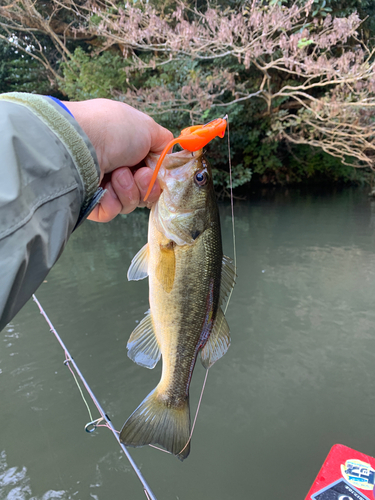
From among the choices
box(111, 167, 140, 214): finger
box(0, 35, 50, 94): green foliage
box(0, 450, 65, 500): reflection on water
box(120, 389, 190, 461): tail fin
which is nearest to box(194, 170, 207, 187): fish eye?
box(111, 167, 140, 214): finger

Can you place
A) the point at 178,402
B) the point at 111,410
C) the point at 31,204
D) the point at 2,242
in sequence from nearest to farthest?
the point at 2,242
the point at 31,204
the point at 178,402
the point at 111,410

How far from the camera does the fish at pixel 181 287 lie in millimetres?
1491

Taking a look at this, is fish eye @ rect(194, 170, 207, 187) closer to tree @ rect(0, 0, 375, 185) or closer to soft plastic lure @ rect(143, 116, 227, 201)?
soft plastic lure @ rect(143, 116, 227, 201)

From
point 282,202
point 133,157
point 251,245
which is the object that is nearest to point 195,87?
point 251,245

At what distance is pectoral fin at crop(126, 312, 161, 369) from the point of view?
1.59 m

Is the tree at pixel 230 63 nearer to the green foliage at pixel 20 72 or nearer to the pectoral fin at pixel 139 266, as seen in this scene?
the green foliage at pixel 20 72

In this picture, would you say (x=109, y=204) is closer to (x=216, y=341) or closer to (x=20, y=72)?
(x=216, y=341)

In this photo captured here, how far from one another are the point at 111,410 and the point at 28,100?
311 cm

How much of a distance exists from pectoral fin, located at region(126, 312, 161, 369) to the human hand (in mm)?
644

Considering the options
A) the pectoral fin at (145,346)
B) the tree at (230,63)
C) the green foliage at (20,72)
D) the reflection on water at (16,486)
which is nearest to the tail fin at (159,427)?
the pectoral fin at (145,346)

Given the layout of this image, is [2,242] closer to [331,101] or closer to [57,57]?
[331,101]

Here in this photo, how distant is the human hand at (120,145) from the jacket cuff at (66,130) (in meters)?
0.34

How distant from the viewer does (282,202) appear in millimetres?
13609

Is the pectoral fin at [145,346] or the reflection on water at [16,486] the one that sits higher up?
the pectoral fin at [145,346]
